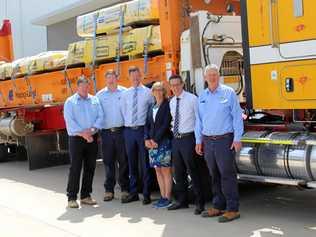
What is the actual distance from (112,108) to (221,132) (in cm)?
195

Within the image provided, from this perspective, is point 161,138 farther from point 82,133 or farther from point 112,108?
point 82,133

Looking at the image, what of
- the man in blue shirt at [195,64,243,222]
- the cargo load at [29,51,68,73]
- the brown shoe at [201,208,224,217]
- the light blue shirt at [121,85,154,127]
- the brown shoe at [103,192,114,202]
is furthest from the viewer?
the cargo load at [29,51,68,73]

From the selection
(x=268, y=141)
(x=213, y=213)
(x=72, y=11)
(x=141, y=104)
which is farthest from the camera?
(x=72, y=11)

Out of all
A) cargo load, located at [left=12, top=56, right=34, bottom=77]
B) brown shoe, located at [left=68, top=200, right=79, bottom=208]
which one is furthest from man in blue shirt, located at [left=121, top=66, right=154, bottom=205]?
cargo load, located at [left=12, top=56, right=34, bottom=77]

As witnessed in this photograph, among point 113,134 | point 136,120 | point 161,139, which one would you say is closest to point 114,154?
point 113,134

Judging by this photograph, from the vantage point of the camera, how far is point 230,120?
586 cm

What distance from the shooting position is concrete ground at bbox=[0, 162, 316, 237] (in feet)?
18.7

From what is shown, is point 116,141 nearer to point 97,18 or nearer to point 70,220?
point 70,220

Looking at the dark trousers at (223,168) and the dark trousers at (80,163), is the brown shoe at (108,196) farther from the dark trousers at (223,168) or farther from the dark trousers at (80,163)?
the dark trousers at (223,168)

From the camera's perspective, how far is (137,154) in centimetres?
718

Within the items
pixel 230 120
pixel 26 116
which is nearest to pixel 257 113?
pixel 230 120

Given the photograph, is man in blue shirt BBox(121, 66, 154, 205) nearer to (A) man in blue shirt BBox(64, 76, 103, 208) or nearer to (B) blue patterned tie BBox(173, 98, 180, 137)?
(A) man in blue shirt BBox(64, 76, 103, 208)

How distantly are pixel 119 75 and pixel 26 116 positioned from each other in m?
4.24

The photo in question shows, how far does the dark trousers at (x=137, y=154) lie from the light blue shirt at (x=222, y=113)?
1.29 meters
